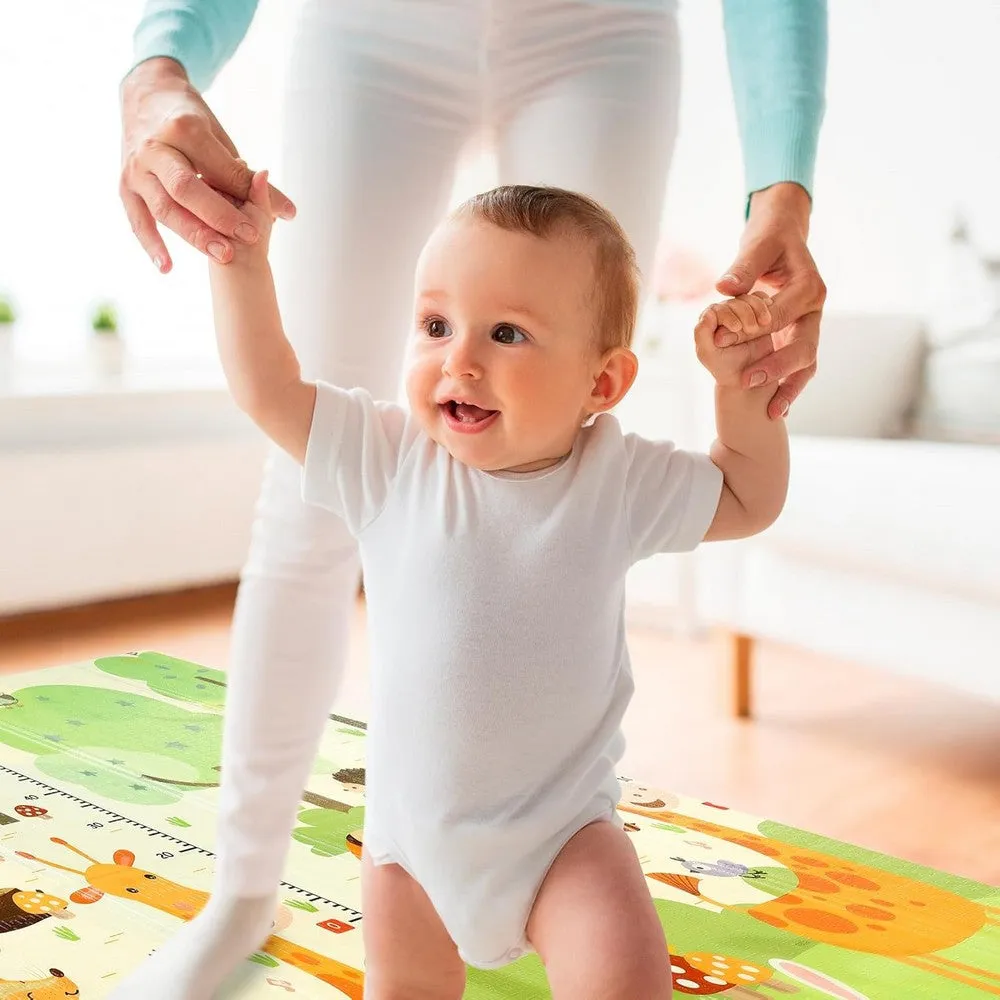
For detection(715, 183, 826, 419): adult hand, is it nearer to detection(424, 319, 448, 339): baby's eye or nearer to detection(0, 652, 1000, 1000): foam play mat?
detection(424, 319, 448, 339): baby's eye

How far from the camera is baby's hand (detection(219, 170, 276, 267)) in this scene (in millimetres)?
990

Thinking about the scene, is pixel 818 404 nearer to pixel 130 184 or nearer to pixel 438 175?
Result: pixel 438 175

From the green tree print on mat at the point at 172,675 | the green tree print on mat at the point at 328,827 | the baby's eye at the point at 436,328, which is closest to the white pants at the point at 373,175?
the baby's eye at the point at 436,328

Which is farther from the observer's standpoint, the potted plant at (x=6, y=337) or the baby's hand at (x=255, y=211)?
the potted plant at (x=6, y=337)

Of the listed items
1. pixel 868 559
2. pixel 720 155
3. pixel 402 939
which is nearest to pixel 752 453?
pixel 402 939

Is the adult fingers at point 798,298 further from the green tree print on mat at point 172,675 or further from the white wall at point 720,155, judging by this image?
the white wall at point 720,155

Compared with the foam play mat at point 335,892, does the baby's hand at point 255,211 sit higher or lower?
higher

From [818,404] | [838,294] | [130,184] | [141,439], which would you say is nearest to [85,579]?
[141,439]

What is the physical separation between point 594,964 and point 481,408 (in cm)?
41

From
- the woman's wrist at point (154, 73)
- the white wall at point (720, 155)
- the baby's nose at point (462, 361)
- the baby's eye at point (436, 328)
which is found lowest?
the baby's nose at point (462, 361)

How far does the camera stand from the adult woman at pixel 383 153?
118 centimetres

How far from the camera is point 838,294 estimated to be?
370cm

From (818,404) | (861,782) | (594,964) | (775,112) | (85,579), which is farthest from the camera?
(85,579)

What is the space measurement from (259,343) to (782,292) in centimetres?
40
